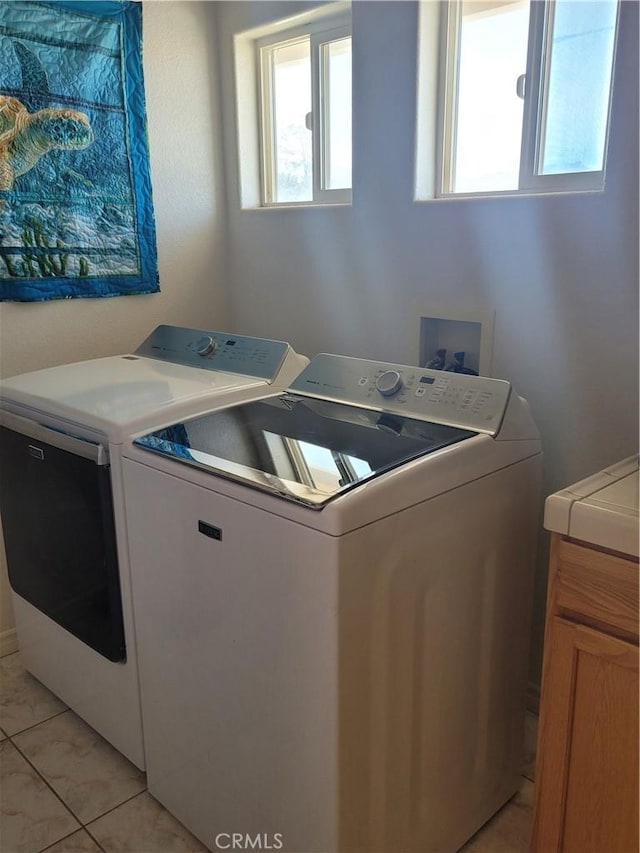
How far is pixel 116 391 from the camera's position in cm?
175

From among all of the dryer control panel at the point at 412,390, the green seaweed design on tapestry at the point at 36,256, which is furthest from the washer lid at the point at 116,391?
the green seaweed design on tapestry at the point at 36,256

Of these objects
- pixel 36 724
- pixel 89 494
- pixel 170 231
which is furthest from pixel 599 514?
pixel 170 231

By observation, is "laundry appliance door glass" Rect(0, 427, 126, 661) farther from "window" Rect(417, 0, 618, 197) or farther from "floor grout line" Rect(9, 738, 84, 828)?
"window" Rect(417, 0, 618, 197)

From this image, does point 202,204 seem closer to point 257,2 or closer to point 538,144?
point 257,2

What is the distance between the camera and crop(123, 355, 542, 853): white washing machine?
3.90 feet

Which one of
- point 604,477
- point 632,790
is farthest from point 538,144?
point 632,790

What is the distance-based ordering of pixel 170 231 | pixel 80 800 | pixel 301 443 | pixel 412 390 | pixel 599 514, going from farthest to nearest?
1. pixel 170 231
2. pixel 80 800
3. pixel 412 390
4. pixel 301 443
5. pixel 599 514

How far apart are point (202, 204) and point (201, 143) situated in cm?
21

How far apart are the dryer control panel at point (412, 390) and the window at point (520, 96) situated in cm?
59

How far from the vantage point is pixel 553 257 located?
164cm

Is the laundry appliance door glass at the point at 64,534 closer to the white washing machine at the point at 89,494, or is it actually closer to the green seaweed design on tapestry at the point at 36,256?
the white washing machine at the point at 89,494

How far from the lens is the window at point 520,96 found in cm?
164

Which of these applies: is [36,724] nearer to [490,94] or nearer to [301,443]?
[301,443]

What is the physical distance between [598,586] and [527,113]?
123 cm
